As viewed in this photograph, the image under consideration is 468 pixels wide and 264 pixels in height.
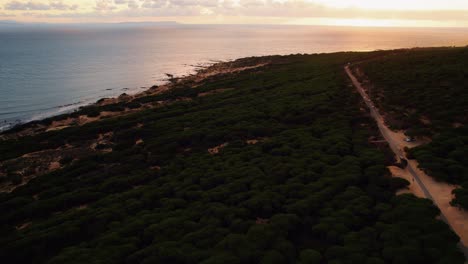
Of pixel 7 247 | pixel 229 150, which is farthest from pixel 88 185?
pixel 229 150

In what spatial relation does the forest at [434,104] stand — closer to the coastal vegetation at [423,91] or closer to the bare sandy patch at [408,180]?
the coastal vegetation at [423,91]

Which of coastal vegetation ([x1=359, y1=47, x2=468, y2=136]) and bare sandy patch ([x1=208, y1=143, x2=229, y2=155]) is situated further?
bare sandy patch ([x1=208, y1=143, x2=229, y2=155])

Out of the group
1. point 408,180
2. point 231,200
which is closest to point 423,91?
point 408,180

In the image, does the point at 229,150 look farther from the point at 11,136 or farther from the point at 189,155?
the point at 11,136

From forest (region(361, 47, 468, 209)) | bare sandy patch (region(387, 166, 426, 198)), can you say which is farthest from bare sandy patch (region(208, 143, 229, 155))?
forest (region(361, 47, 468, 209))

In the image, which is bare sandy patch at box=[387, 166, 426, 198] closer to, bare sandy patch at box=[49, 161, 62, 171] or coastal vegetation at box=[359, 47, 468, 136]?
coastal vegetation at box=[359, 47, 468, 136]

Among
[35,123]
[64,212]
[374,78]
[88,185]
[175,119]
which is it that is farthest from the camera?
[374,78]

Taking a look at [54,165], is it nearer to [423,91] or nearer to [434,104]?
[434,104]
